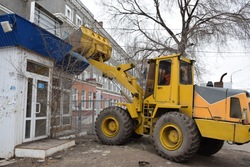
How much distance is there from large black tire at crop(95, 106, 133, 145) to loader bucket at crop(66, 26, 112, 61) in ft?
7.39

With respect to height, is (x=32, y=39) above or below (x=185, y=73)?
above

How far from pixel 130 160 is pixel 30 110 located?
3915 mm

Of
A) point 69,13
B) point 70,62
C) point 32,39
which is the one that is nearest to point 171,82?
point 70,62

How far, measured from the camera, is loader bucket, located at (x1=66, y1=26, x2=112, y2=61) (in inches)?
353

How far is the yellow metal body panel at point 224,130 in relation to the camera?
6.14 metres

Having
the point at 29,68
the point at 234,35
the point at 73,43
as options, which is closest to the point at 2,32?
the point at 29,68

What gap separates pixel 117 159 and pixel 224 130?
297 centimetres

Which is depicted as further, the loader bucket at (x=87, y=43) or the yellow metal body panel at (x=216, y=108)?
the loader bucket at (x=87, y=43)

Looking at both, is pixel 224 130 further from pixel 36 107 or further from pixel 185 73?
pixel 36 107

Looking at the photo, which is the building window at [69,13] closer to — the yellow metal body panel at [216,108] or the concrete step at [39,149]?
the concrete step at [39,149]

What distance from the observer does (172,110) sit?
Answer: 7.71 meters

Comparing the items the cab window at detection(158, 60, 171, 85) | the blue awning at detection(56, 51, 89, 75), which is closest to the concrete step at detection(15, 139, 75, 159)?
the blue awning at detection(56, 51, 89, 75)

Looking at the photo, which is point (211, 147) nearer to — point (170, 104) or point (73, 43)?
point (170, 104)

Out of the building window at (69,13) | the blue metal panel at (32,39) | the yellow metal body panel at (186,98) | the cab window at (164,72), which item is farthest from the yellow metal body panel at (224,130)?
the building window at (69,13)
